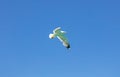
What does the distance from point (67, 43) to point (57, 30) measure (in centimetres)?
186

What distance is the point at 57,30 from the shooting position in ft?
87.9

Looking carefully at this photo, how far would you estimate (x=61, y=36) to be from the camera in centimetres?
2689

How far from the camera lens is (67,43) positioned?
26.1 metres

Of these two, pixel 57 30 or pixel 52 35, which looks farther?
pixel 57 30

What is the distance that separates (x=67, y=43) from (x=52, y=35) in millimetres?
2229

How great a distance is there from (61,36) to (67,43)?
1245mm

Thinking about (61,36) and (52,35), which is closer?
(52,35)

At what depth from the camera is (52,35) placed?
24.7 m

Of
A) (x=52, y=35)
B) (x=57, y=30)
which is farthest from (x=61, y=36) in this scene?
(x=52, y=35)

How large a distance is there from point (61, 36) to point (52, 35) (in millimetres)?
2394

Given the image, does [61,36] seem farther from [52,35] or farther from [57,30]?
[52,35]
